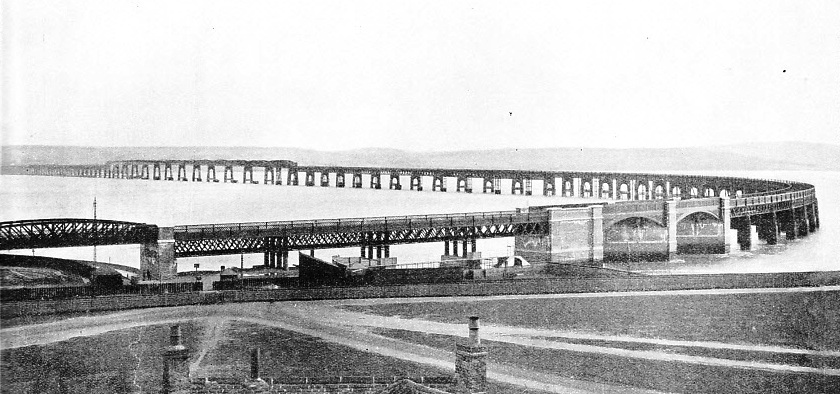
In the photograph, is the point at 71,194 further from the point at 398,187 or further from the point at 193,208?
the point at 398,187

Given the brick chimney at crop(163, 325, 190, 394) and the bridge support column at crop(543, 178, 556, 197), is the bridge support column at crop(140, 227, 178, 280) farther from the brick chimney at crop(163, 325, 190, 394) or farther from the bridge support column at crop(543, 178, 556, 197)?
the bridge support column at crop(543, 178, 556, 197)

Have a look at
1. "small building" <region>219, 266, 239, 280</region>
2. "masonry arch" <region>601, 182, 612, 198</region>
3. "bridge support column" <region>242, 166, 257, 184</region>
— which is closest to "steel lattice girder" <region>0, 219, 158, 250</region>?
"small building" <region>219, 266, 239, 280</region>

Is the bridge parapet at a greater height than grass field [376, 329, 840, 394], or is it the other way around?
the bridge parapet

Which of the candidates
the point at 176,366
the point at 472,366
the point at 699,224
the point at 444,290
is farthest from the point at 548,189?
the point at 176,366

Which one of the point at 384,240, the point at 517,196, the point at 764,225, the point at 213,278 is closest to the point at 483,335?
the point at 213,278

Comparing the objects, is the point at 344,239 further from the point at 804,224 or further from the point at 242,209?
the point at 804,224

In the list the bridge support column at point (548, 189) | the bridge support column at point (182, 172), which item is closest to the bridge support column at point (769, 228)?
the bridge support column at point (548, 189)
